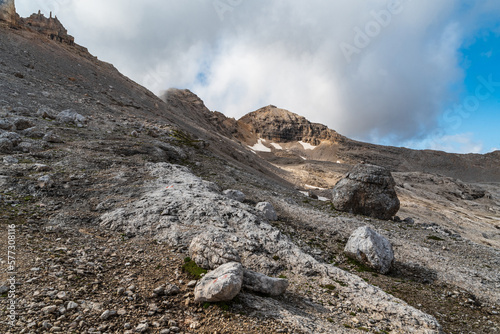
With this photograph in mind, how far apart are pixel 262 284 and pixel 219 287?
6.35ft

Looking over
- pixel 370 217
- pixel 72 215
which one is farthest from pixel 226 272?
pixel 370 217

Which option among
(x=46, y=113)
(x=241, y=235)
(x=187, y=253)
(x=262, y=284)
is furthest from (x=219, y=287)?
(x=46, y=113)

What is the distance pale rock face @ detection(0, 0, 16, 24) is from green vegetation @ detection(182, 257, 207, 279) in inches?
3034

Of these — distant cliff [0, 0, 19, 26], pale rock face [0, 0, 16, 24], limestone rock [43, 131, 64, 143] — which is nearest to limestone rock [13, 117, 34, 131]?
limestone rock [43, 131, 64, 143]

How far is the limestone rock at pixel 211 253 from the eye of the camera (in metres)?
9.11

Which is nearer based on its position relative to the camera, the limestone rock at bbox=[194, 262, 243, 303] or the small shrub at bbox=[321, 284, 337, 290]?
the limestone rock at bbox=[194, 262, 243, 303]

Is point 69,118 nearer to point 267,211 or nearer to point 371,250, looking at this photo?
point 267,211

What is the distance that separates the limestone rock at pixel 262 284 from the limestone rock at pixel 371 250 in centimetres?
813

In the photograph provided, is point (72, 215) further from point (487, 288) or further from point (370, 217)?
point (370, 217)

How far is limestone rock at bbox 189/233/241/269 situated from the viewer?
911 centimetres

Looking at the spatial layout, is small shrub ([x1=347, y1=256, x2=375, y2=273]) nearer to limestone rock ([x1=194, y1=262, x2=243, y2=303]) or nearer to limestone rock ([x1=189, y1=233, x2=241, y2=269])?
limestone rock ([x1=189, y1=233, x2=241, y2=269])

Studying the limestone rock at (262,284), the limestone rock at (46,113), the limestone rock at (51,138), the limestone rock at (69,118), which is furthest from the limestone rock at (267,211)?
the limestone rock at (46,113)

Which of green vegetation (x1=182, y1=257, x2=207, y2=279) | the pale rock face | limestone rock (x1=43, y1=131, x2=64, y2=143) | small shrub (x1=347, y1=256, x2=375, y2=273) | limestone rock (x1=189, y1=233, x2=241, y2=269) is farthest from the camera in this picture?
the pale rock face

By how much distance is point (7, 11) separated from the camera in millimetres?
56000
